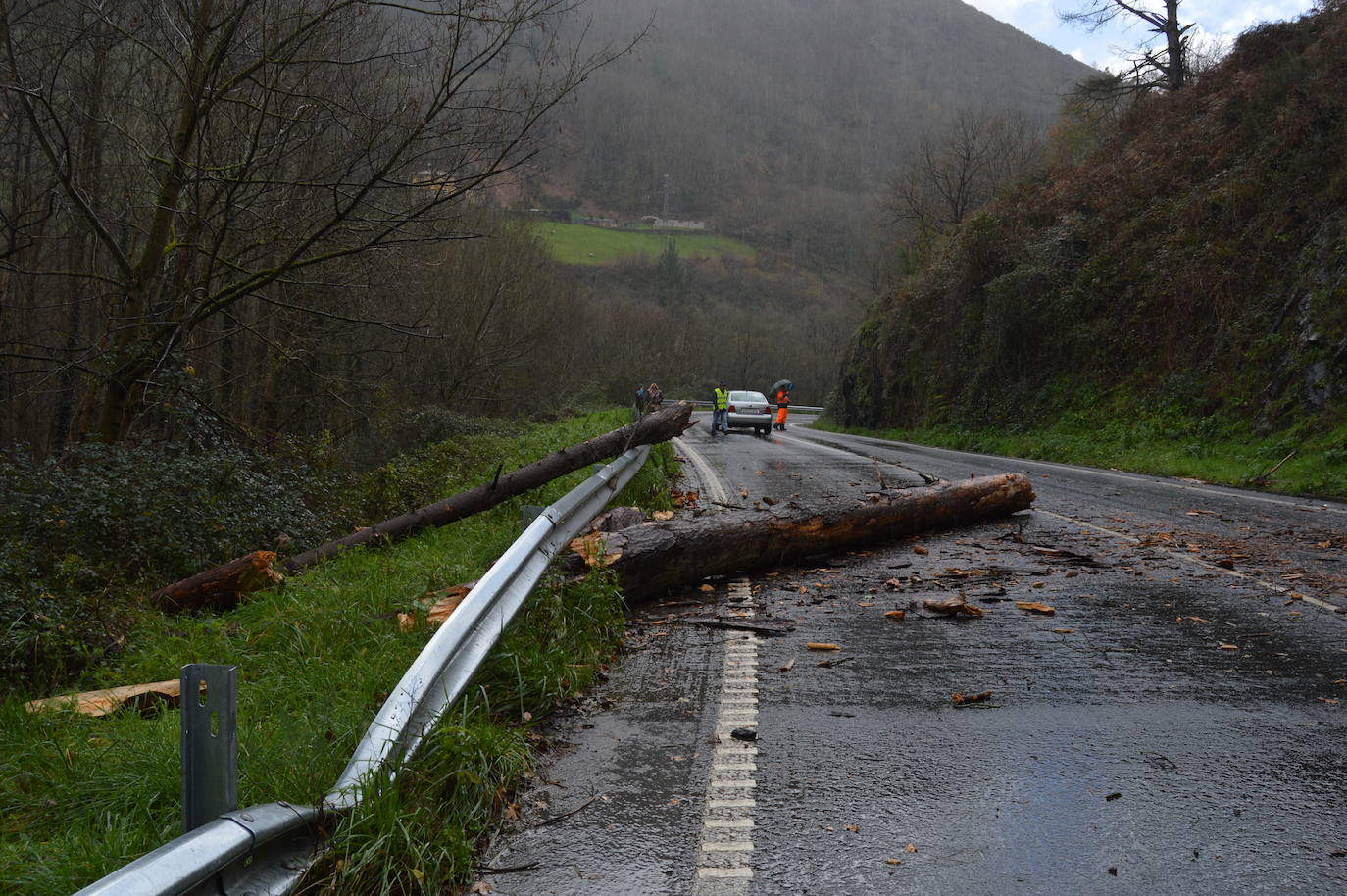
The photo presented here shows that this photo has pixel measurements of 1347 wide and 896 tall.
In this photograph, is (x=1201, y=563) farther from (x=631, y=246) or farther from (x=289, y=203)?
(x=631, y=246)

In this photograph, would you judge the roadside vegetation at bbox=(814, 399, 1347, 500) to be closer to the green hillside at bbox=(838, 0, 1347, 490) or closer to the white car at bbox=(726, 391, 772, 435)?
the green hillside at bbox=(838, 0, 1347, 490)

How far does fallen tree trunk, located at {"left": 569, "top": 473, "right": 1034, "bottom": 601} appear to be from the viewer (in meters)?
6.00

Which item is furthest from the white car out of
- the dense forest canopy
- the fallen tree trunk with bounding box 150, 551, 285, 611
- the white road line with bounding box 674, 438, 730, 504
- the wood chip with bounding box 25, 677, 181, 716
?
the wood chip with bounding box 25, 677, 181, 716

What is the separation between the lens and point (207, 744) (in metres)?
2.18

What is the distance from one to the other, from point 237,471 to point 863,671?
7235 mm

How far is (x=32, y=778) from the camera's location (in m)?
3.29

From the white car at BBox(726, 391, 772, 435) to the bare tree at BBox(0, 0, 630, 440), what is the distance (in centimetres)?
1989

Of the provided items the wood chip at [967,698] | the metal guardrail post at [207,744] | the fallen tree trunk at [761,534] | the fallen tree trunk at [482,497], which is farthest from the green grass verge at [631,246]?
the metal guardrail post at [207,744]

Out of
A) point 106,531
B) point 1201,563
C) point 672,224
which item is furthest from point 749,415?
point 672,224

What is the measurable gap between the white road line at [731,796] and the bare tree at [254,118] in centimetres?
518

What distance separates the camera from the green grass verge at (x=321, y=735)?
8.49 feet

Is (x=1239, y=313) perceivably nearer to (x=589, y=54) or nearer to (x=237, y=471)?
(x=589, y=54)

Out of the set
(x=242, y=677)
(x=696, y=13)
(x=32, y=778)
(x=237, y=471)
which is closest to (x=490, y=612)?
(x=242, y=677)

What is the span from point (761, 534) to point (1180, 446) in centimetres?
1523
